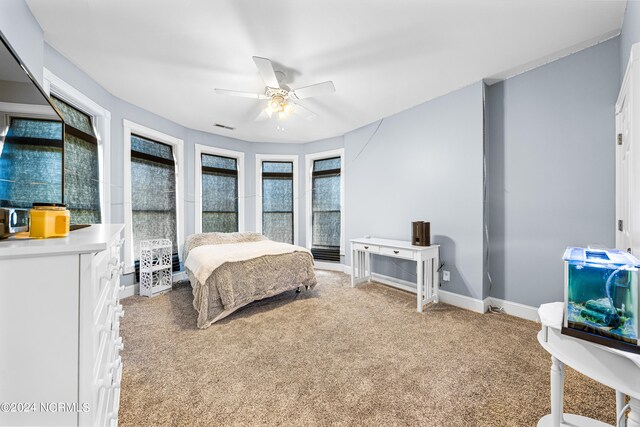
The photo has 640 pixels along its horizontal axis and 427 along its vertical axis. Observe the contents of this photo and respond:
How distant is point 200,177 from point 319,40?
3128mm

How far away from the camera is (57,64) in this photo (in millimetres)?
2291

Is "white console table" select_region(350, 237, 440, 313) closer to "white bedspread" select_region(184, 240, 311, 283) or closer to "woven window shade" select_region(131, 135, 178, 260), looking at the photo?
"white bedspread" select_region(184, 240, 311, 283)

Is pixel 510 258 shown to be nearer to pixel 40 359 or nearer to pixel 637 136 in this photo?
pixel 637 136

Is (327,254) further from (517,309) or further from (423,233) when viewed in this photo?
(517,309)

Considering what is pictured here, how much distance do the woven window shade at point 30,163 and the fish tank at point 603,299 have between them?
214 cm

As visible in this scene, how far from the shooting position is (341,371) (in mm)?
1812

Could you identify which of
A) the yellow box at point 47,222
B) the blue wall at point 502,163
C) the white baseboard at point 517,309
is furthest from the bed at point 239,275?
the white baseboard at point 517,309

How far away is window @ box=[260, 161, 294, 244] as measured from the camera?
5086 mm

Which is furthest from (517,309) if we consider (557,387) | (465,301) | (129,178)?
(129,178)

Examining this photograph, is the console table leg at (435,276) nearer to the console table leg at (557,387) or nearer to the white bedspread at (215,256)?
the white bedspread at (215,256)

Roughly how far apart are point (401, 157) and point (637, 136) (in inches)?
97.6

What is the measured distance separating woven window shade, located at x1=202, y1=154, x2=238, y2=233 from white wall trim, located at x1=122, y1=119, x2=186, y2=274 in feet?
1.39

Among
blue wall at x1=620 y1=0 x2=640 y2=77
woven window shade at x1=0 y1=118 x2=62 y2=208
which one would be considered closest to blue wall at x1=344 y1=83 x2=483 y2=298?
blue wall at x1=620 y1=0 x2=640 y2=77

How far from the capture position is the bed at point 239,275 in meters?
2.56
